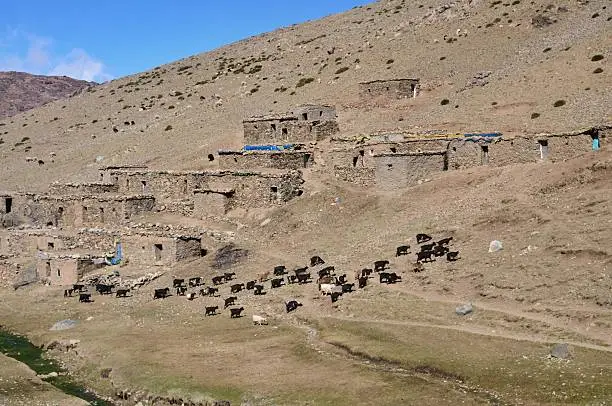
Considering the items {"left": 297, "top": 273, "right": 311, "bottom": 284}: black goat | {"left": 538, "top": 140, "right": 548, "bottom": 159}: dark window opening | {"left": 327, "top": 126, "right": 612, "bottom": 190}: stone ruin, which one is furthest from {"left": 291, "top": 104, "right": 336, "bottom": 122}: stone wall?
{"left": 297, "top": 273, "right": 311, "bottom": 284}: black goat

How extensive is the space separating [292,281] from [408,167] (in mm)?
11813

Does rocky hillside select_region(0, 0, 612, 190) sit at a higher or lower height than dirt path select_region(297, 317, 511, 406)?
higher

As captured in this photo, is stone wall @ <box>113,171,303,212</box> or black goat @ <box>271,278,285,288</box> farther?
stone wall @ <box>113,171,303,212</box>

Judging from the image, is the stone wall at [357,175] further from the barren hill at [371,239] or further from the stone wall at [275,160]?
the stone wall at [275,160]

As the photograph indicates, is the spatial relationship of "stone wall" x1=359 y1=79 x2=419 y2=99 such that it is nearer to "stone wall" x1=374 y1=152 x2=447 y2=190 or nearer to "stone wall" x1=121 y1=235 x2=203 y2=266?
"stone wall" x1=374 y1=152 x2=447 y2=190

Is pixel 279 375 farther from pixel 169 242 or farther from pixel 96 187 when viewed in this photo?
pixel 96 187

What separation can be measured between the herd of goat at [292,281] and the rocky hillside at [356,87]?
1488 cm

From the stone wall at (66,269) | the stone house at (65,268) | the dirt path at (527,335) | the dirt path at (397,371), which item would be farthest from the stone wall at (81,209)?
the dirt path at (527,335)

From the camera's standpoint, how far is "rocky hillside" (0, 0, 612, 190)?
5569 centimetres

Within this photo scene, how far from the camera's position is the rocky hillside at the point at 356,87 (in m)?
55.7

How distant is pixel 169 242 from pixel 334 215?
898cm

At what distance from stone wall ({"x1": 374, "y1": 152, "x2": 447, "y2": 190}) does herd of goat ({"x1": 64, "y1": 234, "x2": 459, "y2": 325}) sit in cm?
816

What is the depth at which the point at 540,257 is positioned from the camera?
103 ft

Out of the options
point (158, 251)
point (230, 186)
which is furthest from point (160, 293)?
point (230, 186)
